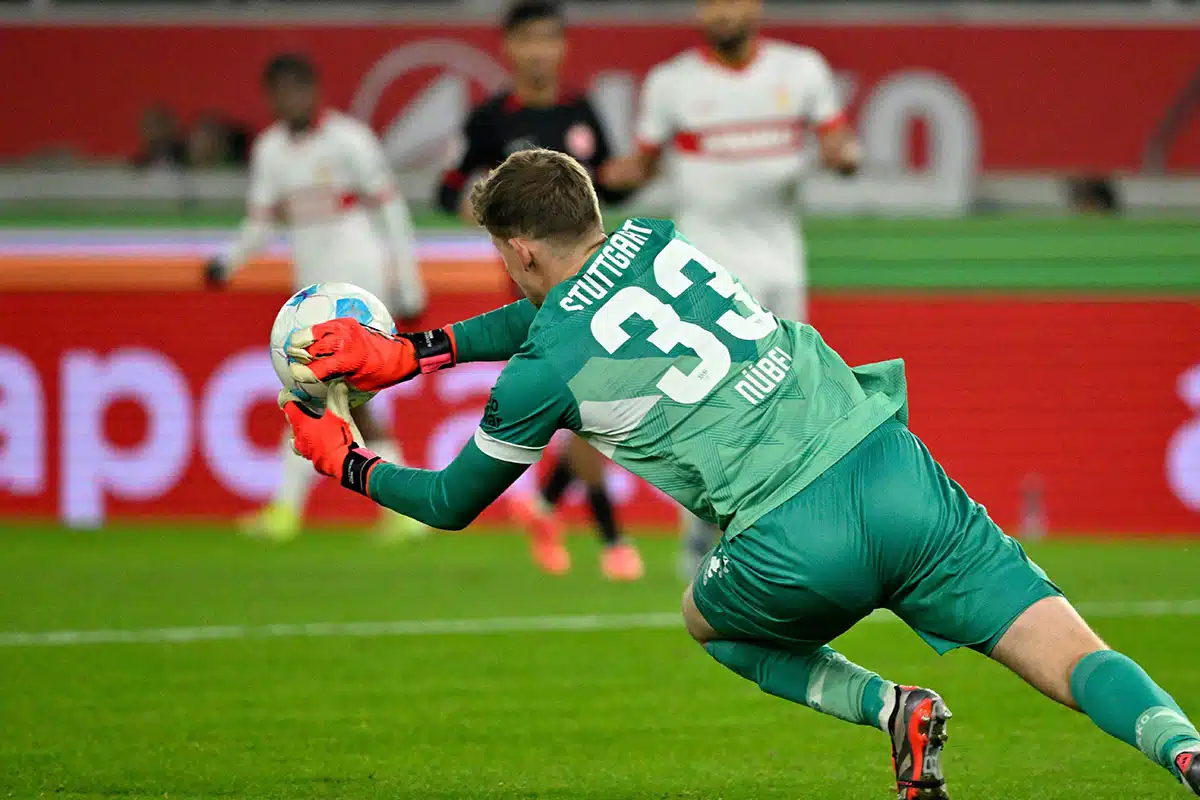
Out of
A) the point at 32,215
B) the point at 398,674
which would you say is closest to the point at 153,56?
the point at 32,215

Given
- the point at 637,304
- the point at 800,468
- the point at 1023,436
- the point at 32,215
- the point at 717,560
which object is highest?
the point at 637,304

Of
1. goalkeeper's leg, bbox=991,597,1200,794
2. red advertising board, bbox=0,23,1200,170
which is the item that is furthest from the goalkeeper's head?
red advertising board, bbox=0,23,1200,170

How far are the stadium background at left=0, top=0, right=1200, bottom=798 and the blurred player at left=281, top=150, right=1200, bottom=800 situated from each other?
35.2 inches

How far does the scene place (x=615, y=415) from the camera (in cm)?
410

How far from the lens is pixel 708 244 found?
28.8 feet

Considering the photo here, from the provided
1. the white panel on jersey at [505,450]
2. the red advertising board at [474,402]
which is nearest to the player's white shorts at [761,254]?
the red advertising board at [474,402]

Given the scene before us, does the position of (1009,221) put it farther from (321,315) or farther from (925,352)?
(321,315)

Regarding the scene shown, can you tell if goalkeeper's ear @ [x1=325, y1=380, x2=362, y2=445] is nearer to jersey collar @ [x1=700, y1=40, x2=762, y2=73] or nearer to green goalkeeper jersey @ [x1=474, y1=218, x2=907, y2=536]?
green goalkeeper jersey @ [x1=474, y1=218, x2=907, y2=536]

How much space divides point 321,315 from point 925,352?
6925 millimetres

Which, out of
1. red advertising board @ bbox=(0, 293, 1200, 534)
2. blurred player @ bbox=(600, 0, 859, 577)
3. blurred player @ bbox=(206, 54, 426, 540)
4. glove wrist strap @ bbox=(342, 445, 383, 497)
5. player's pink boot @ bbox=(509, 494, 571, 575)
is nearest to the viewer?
glove wrist strap @ bbox=(342, 445, 383, 497)

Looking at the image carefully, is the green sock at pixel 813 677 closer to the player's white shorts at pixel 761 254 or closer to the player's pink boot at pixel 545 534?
the player's white shorts at pixel 761 254

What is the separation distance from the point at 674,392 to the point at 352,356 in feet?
2.66

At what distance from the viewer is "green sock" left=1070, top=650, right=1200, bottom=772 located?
148 inches

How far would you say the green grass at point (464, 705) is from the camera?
488 centimetres
